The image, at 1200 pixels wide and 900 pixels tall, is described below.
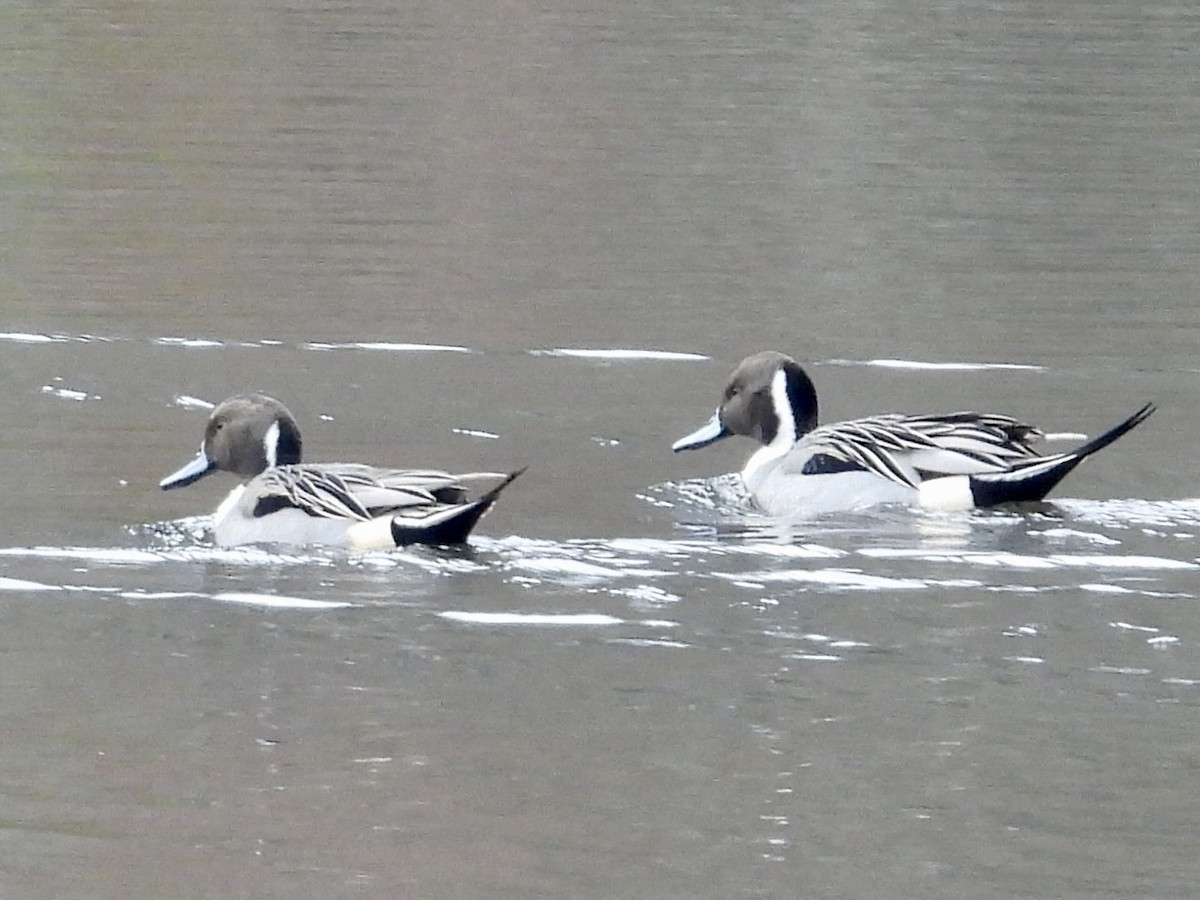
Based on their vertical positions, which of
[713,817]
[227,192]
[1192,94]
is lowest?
[713,817]

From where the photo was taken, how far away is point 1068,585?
8734mm

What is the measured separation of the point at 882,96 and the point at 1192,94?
2940 millimetres

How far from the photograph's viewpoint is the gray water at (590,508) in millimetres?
6504

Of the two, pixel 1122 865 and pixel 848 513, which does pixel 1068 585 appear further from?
pixel 1122 865

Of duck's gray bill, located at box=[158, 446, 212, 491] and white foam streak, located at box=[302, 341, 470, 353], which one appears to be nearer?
duck's gray bill, located at box=[158, 446, 212, 491]

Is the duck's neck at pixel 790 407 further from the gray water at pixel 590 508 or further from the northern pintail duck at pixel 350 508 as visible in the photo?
the northern pintail duck at pixel 350 508

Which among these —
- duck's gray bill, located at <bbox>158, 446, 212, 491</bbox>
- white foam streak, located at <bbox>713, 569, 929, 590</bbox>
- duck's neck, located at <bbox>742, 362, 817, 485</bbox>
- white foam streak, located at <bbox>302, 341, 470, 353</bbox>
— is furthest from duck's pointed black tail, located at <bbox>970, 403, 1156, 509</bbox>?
white foam streak, located at <bbox>302, 341, 470, 353</bbox>

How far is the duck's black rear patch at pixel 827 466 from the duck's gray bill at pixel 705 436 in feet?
2.74

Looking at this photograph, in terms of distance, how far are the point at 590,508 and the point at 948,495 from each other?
1.34 metres

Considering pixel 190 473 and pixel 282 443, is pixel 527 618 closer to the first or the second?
pixel 282 443

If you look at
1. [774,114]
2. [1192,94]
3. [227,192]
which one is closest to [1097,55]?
[1192,94]

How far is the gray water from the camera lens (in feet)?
21.3

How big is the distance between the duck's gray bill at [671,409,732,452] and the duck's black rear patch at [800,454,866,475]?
0.83 meters

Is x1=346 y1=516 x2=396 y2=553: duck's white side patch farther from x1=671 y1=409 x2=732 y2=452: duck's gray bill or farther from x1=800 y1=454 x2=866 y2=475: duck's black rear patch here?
x1=671 y1=409 x2=732 y2=452: duck's gray bill
